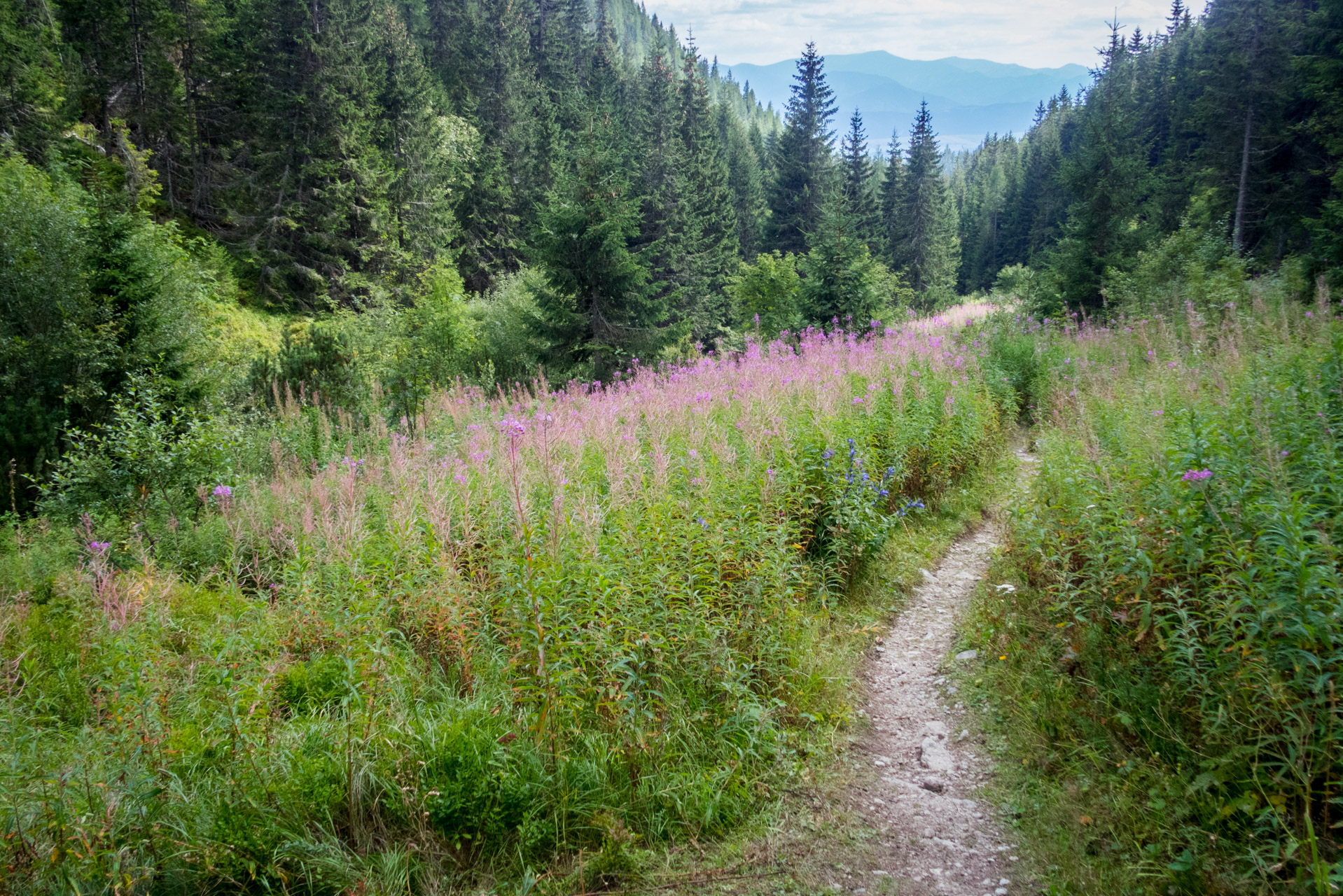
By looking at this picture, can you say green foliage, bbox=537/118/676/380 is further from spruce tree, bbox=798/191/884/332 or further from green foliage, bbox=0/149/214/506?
green foliage, bbox=0/149/214/506

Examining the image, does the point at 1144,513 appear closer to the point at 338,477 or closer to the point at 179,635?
the point at 338,477

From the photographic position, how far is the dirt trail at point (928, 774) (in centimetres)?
287

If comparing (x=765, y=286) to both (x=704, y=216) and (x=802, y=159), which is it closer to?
(x=704, y=216)

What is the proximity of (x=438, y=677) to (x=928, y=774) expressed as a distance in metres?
3.01

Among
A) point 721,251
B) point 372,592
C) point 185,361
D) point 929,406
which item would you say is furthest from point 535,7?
point 372,592

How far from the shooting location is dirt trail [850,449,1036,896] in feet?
9.40

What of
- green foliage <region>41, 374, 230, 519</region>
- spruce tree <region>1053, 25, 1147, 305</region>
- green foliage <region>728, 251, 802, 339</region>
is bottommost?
green foliage <region>41, 374, 230, 519</region>

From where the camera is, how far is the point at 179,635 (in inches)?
159

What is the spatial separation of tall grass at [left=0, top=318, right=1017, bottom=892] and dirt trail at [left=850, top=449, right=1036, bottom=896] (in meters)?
0.49

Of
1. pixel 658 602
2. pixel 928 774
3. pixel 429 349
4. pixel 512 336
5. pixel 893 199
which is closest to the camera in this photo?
pixel 658 602

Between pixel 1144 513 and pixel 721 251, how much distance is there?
3660 cm

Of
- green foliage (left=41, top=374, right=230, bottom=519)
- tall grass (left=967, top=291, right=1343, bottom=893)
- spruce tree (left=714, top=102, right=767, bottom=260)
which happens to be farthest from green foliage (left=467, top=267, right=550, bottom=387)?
spruce tree (left=714, top=102, right=767, bottom=260)

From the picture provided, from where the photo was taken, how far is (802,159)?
1610 inches

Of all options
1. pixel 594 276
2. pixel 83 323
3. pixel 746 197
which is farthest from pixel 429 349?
pixel 746 197
